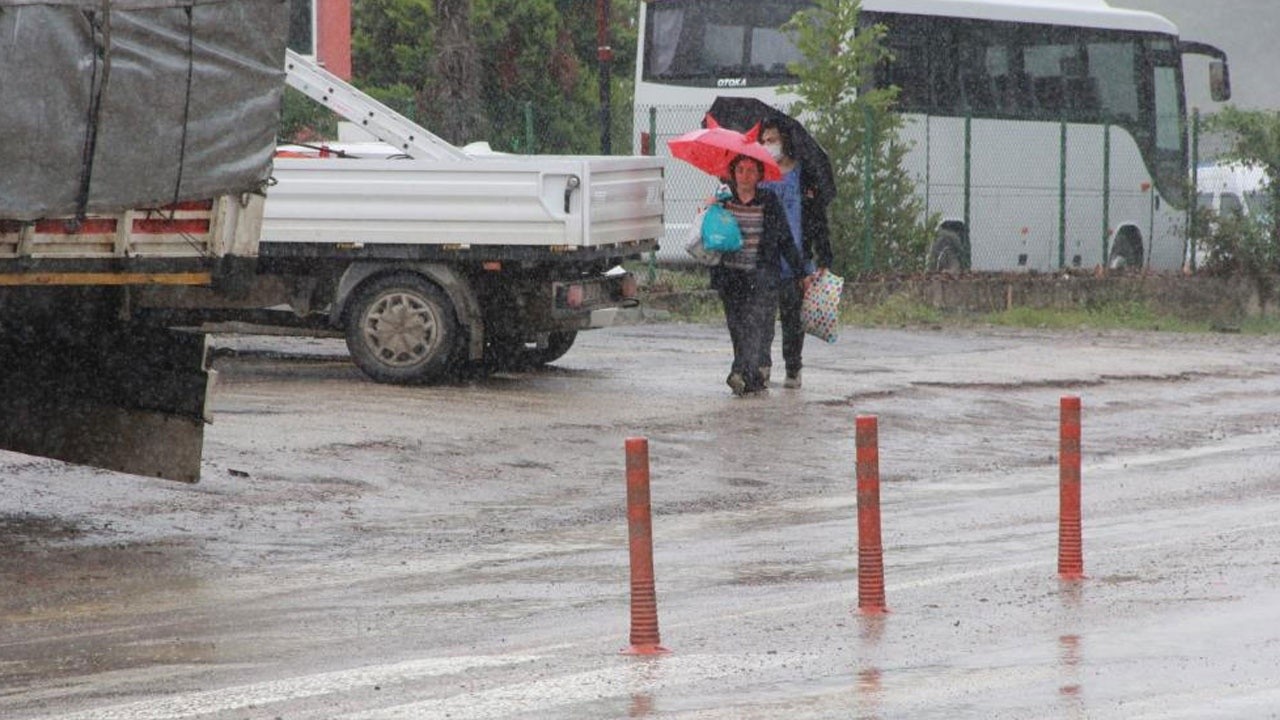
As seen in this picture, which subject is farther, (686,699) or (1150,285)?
(1150,285)

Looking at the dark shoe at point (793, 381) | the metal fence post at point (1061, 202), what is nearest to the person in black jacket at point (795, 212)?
the dark shoe at point (793, 381)

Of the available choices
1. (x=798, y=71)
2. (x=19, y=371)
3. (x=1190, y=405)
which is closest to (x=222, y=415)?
(x=19, y=371)

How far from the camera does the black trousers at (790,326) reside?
18578 millimetres

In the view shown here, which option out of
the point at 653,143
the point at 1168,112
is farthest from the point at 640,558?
the point at 1168,112

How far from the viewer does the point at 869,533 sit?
376 inches

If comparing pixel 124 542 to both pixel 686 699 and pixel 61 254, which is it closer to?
pixel 61 254

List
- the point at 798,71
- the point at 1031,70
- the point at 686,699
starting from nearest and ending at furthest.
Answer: the point at 686,699, the point at 798,71, the point at 1031,70

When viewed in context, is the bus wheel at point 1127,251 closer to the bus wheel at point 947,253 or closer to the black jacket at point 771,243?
the bus wheel at point 947,253

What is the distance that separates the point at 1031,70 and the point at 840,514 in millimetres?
21141

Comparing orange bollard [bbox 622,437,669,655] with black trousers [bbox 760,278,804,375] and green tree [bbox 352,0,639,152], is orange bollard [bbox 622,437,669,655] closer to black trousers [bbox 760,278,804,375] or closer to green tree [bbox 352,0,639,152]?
black trousers [bbox 760,278,804,375]

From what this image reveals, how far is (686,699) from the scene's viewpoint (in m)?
7.80

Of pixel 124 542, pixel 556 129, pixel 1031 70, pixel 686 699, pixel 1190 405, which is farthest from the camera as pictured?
pixel 556 129

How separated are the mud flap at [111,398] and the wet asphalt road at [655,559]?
39 centimetres

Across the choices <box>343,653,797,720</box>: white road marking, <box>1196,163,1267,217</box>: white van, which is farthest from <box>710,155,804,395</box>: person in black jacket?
<box>1196,163,1267,217</box>: white van
